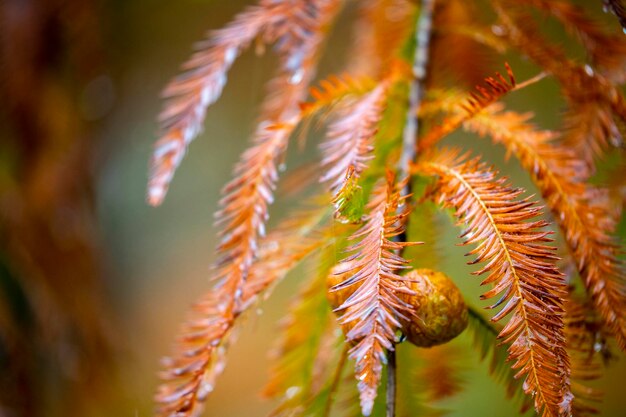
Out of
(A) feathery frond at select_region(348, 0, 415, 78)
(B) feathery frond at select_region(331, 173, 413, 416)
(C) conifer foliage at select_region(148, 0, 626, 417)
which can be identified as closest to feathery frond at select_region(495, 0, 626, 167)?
(C) conifer foliage at select_region(148, 0, 626, 417)

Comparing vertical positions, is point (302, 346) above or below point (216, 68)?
below

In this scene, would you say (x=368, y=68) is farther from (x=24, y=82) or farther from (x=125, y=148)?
(x=125, y=148)

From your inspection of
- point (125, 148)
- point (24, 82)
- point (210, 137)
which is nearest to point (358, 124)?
point (24, 82)

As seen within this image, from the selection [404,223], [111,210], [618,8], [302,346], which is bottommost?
[111,210]

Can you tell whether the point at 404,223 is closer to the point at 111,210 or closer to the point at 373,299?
the point at 373,299

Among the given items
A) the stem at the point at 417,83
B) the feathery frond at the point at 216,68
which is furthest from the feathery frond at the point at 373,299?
the feathery frond at the point at 216,68

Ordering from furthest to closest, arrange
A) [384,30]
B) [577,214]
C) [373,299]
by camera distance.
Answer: [384,30] < [577,214] < [373,299]

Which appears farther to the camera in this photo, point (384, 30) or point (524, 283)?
point (384, 30)

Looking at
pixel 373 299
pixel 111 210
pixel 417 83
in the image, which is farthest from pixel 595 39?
pixel 111 210
